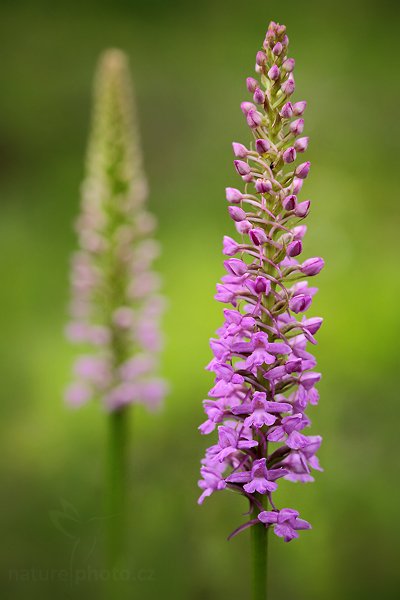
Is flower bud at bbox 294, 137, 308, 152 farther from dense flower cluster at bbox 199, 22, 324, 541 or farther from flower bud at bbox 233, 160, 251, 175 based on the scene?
flower bud at bbox 233, 160, 251, 175

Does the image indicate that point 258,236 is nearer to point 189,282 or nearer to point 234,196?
point 234,196

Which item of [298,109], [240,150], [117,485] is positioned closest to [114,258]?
[117,485]

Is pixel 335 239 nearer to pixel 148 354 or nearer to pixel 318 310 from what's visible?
pixel 318 310

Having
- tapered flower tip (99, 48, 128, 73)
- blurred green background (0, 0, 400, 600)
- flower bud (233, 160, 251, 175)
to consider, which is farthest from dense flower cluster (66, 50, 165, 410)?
flower bud (233, 160, 251, 175)

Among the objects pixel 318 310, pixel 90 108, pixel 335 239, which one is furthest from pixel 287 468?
pixel 90 108

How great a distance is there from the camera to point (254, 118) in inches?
101

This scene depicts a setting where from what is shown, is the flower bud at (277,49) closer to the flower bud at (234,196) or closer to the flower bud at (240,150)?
the flower bud at (240,150)

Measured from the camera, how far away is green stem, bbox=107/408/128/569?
4.47 meters

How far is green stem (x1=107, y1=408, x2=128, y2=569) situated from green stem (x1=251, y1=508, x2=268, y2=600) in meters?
2.02

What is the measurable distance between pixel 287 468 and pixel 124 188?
2701 mm

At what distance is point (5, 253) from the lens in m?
13.1

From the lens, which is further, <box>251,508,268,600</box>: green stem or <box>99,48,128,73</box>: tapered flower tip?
<box>99,48,128,73</box>: tapered flower tip

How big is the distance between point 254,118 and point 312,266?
506 millimetres

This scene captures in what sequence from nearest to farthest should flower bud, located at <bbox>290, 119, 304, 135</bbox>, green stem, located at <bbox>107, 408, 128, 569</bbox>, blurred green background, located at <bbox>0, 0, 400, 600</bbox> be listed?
flower bud, located at <bbox>290, 119, 304, 135</bbox> < green stem, located at <bbox>107, 408, 128, 569</bbox> < blurred green background, located at <bbox>0, 0, 400, 600</bbox>
